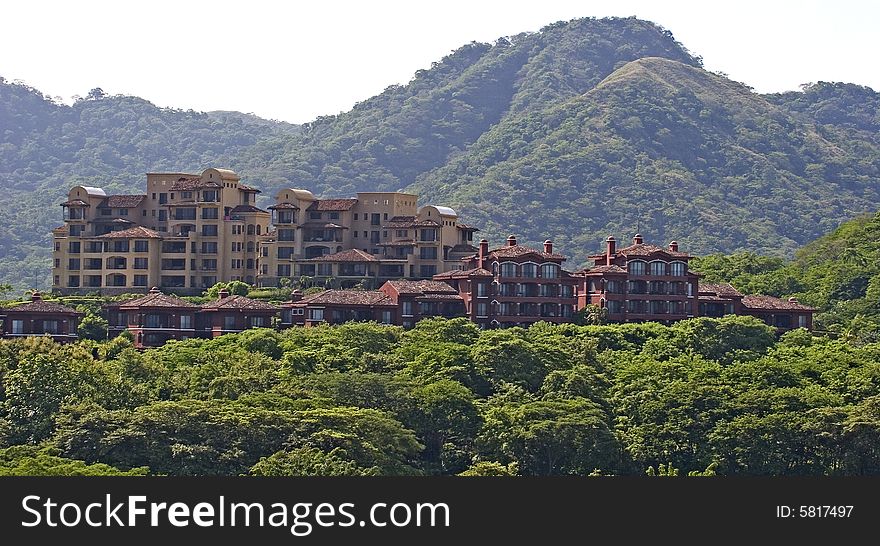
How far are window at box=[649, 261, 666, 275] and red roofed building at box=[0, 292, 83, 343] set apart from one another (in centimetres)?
2868

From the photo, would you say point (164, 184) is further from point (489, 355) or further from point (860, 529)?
point (860, 529)

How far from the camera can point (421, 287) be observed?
315 feet

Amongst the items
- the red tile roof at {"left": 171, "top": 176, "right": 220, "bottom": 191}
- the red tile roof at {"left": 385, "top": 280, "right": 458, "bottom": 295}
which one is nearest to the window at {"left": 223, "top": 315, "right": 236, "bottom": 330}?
the red tile roof at {"left": 385, "top": 280, "right": 458, "bottom": 295}

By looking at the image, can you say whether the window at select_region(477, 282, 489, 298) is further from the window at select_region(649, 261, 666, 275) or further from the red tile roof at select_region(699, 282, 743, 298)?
the red tile roof at select_region(699, 282, 743, 298)

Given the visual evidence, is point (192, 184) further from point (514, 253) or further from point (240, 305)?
point (514, 253)

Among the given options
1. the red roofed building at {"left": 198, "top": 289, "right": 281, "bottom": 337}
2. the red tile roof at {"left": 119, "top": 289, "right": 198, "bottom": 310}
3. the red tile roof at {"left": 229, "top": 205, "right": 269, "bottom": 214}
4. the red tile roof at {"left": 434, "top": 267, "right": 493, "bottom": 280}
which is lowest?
the red roofed building at {"left": 198, "top": 289, "right": 281, "bottom": 337}

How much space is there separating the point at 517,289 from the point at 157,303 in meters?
17.8

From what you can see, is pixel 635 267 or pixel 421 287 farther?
pixel 635 267

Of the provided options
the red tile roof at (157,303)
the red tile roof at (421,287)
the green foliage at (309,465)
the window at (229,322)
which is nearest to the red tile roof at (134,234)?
the red tile roof at (157,303)

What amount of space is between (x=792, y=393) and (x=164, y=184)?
42.5 metres

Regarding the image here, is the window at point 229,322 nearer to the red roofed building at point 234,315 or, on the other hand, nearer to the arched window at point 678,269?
the red roofed building at point 234,315

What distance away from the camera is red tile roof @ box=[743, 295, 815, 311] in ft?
323

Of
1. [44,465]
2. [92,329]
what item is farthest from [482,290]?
[44,465]

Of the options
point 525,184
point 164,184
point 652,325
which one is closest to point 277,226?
point 164,184
